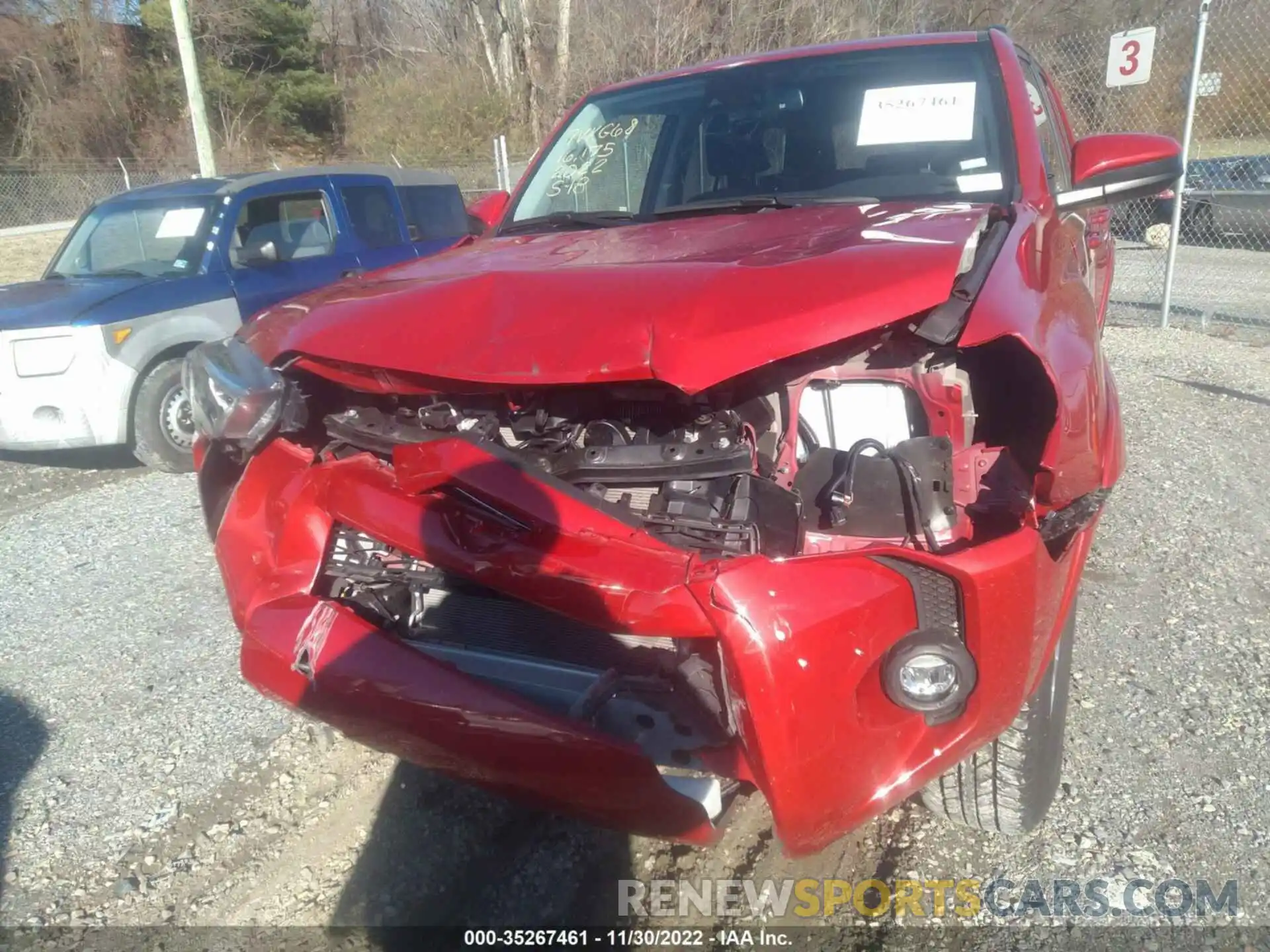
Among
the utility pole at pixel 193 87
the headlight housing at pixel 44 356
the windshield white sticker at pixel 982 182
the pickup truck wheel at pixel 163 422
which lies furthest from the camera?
the utility pole at pixel 193 87

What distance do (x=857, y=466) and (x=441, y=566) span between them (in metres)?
0.92

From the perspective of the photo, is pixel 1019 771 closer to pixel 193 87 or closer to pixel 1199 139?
pixel 1199 139

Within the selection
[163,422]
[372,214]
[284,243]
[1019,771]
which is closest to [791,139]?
[1019,771]

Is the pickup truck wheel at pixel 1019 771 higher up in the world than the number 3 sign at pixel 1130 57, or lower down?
lower down

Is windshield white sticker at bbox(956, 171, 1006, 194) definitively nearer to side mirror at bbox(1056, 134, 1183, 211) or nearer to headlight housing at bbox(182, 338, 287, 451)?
side mirror at bbox(1056, 134, 1183, 211)

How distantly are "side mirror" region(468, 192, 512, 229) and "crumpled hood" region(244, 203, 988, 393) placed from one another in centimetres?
135

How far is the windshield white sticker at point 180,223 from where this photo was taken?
6.20m

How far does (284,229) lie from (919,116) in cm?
500

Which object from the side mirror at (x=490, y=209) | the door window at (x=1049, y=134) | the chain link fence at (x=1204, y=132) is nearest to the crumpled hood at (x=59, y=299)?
the side mirror at (x=490, y=209)

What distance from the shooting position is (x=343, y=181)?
7.01 metres

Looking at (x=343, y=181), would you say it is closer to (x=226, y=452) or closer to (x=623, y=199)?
(x=623, y=199)

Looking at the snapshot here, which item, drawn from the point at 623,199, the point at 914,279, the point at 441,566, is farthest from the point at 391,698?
the point at 623,199

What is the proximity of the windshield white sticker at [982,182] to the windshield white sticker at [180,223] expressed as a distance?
5196 mm

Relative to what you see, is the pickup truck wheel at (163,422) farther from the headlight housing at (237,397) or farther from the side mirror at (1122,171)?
the side mirror at (1122,171)
